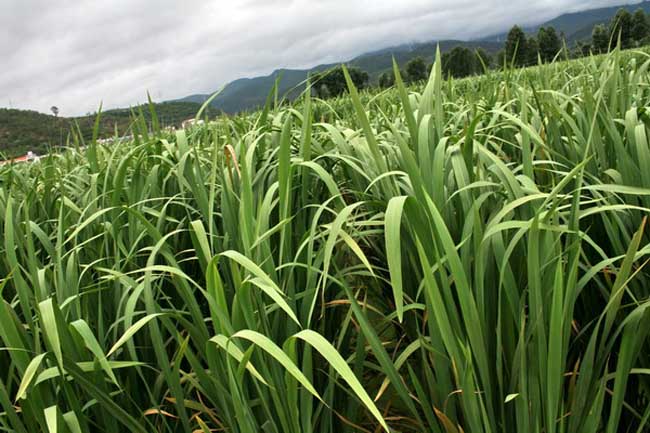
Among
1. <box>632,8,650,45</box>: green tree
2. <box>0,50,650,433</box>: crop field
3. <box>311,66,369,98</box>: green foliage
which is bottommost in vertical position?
<box>0,50,650,433</box>: crop field

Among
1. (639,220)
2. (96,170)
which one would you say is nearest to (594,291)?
(639,220)

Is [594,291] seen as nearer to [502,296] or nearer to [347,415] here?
[502,296]

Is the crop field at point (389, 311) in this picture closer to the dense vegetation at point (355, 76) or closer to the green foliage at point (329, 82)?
the green foliage at point (329, 82)

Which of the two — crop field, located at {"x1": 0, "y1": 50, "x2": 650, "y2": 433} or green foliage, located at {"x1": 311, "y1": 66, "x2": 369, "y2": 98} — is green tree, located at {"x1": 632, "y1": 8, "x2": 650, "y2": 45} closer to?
green foliage, located at {"x1": 311, "y1": 66, "x2": 369, "y2": 98}

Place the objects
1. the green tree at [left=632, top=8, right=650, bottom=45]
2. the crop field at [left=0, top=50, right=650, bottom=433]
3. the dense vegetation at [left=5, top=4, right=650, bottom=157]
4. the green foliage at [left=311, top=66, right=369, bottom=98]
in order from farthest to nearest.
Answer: the green tree at [left=632, top=8, right=650, bottom=45]
the dense vegetation at [left=5, top=4, right=650, bottom=157]
the green foliage at [left=311, top=66, right=369, bottom=98]
the crop field at [left=0, top=50, right=650, bottom=433]

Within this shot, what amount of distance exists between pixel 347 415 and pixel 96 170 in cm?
128

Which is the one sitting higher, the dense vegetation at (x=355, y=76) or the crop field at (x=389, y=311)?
the dense vegetation at (x=355, y=76)

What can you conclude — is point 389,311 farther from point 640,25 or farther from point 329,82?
point 640,25

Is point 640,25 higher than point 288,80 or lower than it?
higher

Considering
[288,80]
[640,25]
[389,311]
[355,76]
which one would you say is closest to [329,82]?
[288,80]

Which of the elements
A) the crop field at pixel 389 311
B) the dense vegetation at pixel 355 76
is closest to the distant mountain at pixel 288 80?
the dense vegetation at pixel 355 76

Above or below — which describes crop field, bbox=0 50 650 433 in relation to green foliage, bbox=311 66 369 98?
below

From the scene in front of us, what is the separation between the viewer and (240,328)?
2.70ft

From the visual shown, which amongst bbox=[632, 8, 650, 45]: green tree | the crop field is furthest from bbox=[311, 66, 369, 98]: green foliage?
bbox=[632, 8, 650, 45]: green tree
